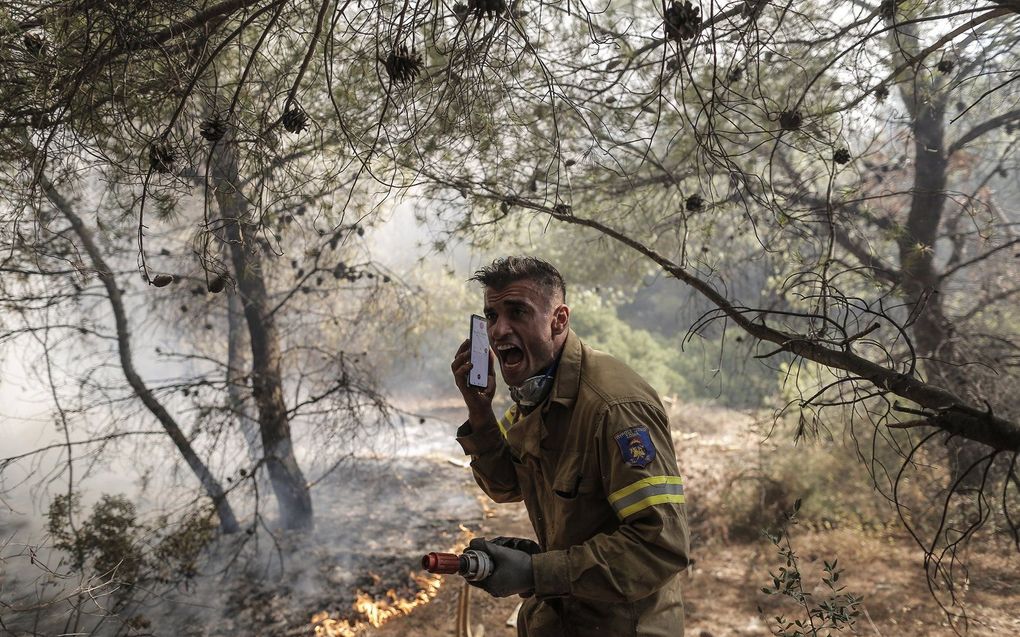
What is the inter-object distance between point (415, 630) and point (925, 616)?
3.90 m

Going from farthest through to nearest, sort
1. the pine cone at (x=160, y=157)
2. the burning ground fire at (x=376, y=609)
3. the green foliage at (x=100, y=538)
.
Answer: the burning ground fire at (x=376, y=609)
the green foliage at (x=100, y=538)
the pine cone at (x=160, y=157)

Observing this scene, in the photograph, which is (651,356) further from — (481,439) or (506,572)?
(506,572)

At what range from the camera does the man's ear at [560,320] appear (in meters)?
2.57

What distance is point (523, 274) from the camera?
2561 millimetres

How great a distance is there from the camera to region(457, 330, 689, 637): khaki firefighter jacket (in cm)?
187

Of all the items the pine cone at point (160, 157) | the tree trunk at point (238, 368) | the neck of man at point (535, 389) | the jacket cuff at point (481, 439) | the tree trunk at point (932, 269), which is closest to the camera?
the pine cone at point (160, 157)

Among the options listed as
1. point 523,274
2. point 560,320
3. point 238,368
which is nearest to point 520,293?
point 523,274

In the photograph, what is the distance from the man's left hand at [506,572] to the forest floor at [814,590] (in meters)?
2.45

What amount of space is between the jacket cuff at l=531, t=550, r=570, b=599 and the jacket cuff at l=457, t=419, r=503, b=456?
0.75 metres

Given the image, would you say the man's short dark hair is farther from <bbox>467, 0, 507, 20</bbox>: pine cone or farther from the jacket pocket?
<bbox>467, 0, 507, 20</bbox>: pine cone

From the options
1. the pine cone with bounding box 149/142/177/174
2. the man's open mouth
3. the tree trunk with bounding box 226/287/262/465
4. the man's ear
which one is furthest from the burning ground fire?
the pine cone with bounding box 149/142/177/174

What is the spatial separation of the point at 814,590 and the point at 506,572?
4166 mm

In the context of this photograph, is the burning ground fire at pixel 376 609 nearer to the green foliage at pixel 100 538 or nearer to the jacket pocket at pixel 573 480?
the green foliage at pixel 100 538

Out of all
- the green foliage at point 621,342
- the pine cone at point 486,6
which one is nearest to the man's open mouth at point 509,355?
the pine cone at point 486,6
